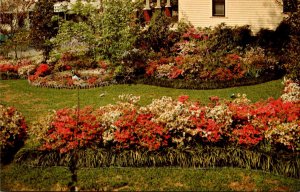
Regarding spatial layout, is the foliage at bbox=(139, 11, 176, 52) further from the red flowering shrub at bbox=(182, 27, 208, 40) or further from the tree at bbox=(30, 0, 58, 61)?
the tree at bbox=(30, 0, 58, 61)

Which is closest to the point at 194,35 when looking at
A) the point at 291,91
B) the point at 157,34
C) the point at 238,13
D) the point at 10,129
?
the point at 157,34

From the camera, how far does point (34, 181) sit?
8.20 m

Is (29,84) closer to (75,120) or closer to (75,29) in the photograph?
(75,29)

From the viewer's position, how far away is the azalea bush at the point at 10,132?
31.1 ft

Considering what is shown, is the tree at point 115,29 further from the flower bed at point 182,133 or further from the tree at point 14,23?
the tree at point 14,23

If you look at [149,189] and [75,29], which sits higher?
[75,29]

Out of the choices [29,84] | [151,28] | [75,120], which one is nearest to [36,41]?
[29,84]

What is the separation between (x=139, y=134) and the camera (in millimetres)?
9219

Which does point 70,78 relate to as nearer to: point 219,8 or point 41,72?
point 41,72

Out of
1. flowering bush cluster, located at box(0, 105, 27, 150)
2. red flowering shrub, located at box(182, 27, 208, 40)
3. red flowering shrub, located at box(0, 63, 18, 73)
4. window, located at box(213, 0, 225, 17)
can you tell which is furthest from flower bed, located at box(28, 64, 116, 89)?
window, located at box(213, 0, 225, 17)

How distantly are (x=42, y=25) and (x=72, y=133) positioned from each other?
15.5 metres

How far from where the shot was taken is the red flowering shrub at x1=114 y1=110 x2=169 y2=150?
358 inches

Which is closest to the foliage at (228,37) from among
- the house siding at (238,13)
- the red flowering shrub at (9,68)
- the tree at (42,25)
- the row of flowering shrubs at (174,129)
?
the house siding at (238,13)

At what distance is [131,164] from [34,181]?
245 cm
